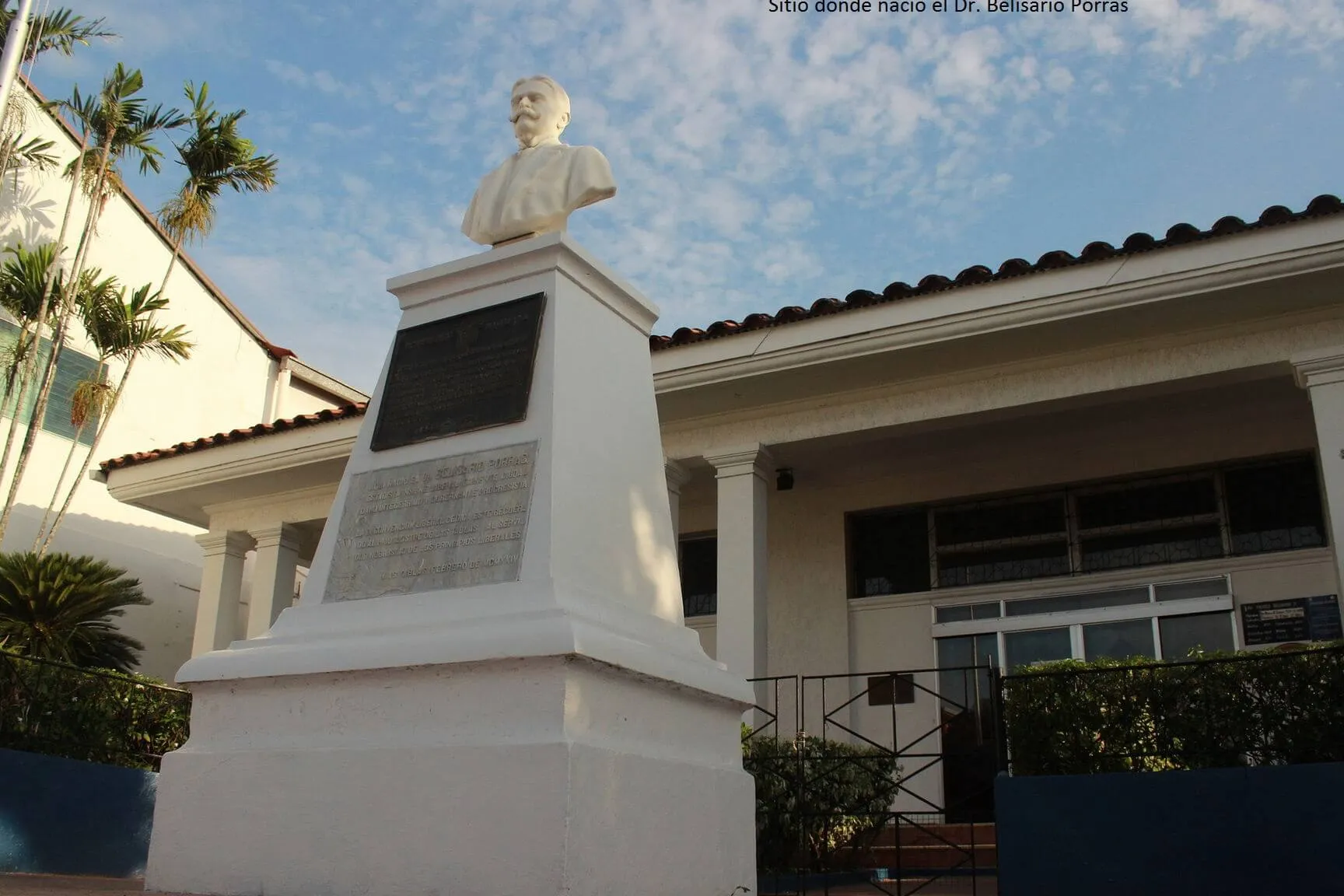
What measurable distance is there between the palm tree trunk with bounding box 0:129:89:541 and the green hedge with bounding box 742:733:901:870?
8.76 metres

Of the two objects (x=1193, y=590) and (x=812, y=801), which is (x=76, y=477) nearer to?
(x=812, y=801)

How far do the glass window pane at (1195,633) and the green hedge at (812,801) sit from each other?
3.09 m

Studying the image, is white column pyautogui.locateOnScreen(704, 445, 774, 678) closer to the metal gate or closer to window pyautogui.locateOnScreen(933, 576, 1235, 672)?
the metal gate

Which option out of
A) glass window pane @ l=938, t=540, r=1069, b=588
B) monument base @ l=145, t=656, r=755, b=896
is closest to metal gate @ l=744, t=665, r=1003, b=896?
glass window pane @ l=938, t=540, r=1069, b=588

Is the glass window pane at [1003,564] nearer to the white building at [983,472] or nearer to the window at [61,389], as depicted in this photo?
the white building at [983,472]

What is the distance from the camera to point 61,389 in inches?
590

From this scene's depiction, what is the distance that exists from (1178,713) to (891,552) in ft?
18.1

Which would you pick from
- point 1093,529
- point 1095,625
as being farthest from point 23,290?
point 1095,625

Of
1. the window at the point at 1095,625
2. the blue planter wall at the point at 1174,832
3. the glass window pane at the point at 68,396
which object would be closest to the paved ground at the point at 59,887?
the blue planter wall at the point at 1174,832

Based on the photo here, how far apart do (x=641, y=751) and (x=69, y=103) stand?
13571 millimetres

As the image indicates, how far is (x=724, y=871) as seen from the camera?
484 cm

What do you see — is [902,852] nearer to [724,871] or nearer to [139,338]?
[724,871]

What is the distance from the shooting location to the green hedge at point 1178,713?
6477 millimetres

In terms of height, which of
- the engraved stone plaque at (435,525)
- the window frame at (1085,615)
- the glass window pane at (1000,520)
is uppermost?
the glass window pane at (1000,520)
